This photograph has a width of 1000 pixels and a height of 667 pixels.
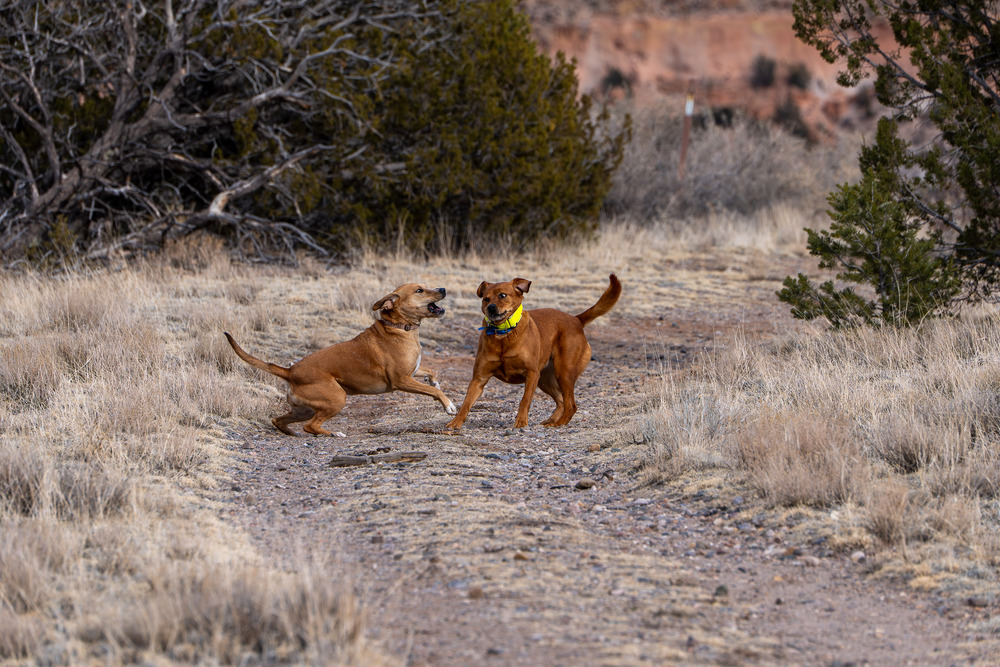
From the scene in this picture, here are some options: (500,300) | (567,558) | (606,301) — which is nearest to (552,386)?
(606,301)

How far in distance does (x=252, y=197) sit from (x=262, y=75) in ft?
5.84

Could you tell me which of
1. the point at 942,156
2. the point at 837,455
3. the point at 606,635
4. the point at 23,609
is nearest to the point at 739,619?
the point at 606,635

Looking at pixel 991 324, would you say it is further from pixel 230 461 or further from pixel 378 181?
pixel 378 181

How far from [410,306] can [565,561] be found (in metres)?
3.67

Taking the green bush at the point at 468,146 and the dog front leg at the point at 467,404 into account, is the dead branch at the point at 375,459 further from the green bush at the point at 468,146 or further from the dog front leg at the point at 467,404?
the green bush at the point at 468,146

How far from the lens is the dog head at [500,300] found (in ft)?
22.6

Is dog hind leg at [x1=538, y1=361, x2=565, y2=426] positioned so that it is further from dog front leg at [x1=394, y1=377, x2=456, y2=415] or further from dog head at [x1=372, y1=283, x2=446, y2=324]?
dog head at [x1=372, y1=283, x2=446, y2=324]

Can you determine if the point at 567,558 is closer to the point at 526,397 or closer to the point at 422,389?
the point at 526,397

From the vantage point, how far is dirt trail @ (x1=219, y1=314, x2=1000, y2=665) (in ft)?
12.3

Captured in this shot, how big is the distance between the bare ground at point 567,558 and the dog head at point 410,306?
Result: 897mm

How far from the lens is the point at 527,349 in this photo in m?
7.11

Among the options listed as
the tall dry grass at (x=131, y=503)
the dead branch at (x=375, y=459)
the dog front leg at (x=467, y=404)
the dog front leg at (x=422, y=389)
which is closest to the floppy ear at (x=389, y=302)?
the dog front leg at (x=422, y=389)

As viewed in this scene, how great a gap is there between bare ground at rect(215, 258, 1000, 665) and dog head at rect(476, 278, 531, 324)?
82 centimetres

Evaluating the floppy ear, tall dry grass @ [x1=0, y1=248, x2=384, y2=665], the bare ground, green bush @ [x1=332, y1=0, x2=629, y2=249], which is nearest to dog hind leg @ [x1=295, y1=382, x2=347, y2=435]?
the bare ground
